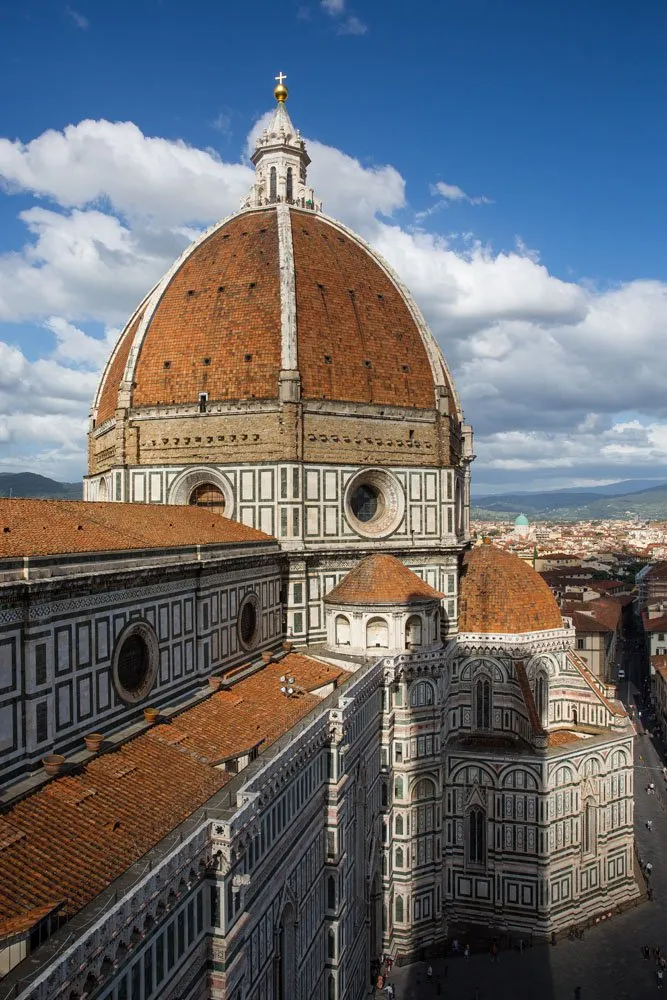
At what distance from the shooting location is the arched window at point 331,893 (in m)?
16.2

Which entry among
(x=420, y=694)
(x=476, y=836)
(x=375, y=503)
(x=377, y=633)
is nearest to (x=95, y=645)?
(x=377, y=633)

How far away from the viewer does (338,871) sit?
16266 millimetres

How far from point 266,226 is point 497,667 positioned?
17044mm

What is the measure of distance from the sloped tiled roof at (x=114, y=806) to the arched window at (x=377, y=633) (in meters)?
6.33

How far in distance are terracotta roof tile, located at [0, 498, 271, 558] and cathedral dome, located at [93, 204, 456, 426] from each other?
510 centimetres

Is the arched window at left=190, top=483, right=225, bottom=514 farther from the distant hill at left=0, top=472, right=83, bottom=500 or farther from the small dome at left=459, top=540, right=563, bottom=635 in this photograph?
the distant hill at left=0, top=472, right=83, bottom=500

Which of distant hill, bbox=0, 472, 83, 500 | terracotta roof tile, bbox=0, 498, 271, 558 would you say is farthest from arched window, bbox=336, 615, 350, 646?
distant hill, bbox=0, 472, 83, 500

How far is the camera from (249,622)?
2112cm

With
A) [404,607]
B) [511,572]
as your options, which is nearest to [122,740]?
[404,607]

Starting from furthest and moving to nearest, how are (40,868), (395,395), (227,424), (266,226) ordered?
(266,226) → (395,395) → (227,424) → (40,868)

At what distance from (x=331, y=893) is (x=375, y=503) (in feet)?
41.3

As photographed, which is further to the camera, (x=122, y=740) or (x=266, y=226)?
(x=266, y=226)

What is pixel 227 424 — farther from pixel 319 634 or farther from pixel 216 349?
pixel 319 634

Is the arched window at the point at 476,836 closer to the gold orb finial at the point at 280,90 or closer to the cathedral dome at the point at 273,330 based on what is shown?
the cathedral dome at the point at 273,330
